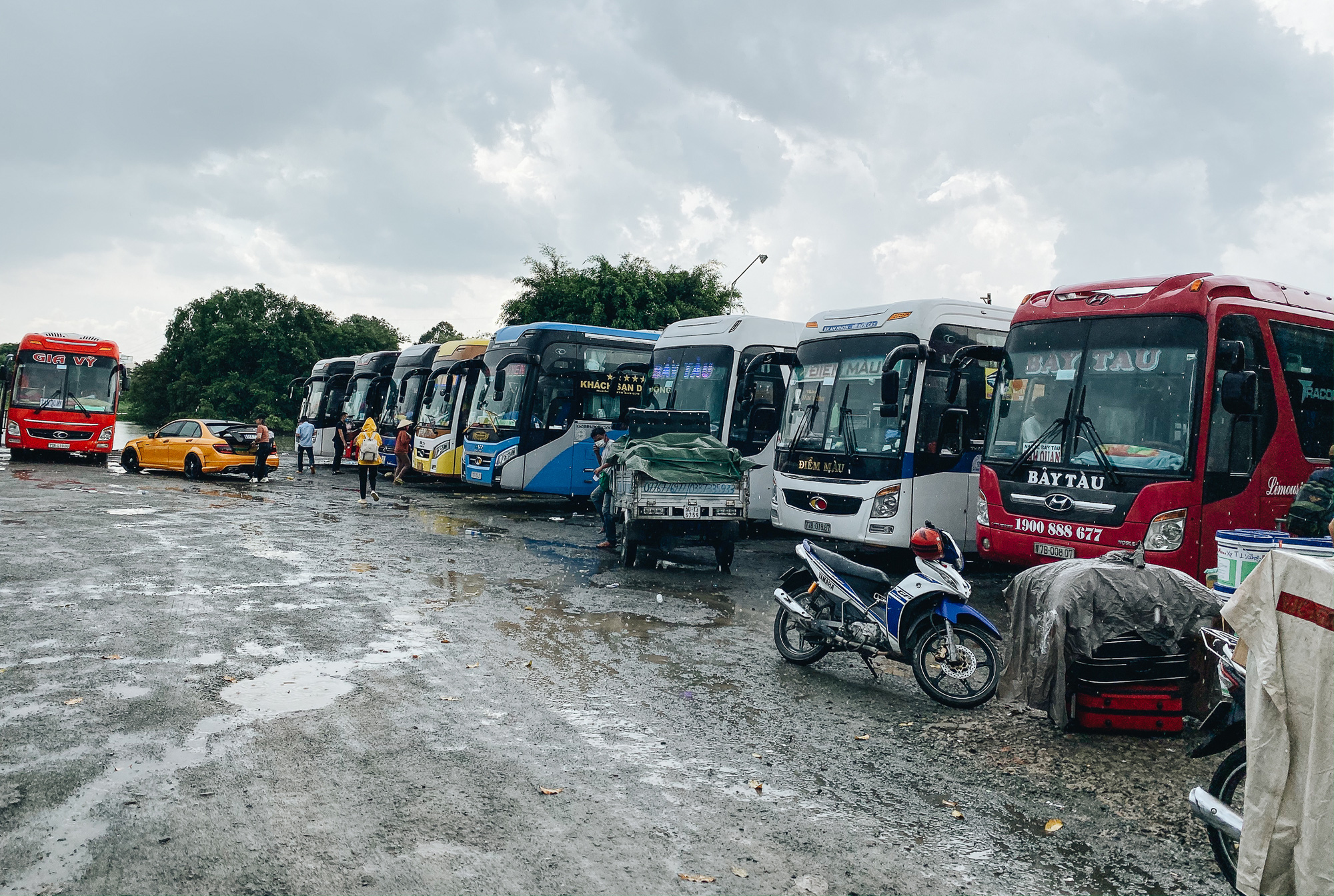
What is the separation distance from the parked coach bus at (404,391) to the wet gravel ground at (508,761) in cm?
1808

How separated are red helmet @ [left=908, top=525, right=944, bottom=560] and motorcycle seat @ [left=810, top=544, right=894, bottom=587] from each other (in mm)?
353

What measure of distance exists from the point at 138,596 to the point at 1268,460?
10.8 meters

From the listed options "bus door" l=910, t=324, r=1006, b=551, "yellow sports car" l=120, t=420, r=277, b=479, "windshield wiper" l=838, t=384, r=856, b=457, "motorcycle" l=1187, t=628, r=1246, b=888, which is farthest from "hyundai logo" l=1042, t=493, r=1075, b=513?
"yellow sports car" l=120, t=420, r=277, b=479

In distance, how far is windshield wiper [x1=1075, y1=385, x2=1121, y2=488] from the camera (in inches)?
372

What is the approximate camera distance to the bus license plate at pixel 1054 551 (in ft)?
31.7

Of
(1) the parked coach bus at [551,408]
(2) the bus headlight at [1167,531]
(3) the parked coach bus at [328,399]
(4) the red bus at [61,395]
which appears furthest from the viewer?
(3) the parked coach bus at [328,399]

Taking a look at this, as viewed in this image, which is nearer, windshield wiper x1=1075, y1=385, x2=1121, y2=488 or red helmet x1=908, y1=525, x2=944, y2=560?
red helmet x1=908, y1=525, x2=944, y2=560

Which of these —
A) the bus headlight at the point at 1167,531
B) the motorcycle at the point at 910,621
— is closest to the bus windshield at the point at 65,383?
the motorcycle at the point at 910,621

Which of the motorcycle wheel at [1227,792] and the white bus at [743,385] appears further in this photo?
the white bus at [743,385]

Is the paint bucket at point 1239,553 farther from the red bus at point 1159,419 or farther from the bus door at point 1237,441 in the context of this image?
the bus door at point 1237,441

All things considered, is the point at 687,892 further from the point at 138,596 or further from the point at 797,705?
the point at 138,596

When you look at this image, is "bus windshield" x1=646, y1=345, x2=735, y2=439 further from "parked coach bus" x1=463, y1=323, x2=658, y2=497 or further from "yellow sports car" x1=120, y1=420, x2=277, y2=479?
"yellow sports car" x1=120, y1=420, x2=277, y2=479

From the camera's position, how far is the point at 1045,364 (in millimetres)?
10445

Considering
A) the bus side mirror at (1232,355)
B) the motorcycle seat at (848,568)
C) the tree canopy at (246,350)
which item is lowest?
the motorcycle seat at (848,568)
